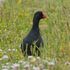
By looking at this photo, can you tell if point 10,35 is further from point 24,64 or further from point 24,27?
point 24,64

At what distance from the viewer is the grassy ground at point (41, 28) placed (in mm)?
6715

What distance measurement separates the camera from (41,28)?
995 centimetres

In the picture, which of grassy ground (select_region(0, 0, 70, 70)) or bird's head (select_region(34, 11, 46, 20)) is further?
bird's head (select_region(34, 11, 46, 20))

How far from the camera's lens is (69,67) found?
5.80 meters

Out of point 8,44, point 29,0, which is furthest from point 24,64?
point 29,0

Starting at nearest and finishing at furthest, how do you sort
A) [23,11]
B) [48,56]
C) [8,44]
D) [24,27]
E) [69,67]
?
[69,67] → [48,56] → [8,44] → [24,27] → [23,11]

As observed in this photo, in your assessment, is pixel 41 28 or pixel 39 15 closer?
pixel 39 15

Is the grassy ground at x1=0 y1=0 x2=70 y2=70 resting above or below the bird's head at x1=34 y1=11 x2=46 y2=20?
below

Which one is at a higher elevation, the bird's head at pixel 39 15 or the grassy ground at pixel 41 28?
the bird's head at pixel 39 15

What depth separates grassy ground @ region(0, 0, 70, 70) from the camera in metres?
6.71

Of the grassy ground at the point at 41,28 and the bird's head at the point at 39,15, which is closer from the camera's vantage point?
the grassy ground at the point at 41,28

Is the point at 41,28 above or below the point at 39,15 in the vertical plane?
below

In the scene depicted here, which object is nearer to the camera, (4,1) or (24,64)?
(24,64)

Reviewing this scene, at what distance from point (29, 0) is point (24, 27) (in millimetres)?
1959
